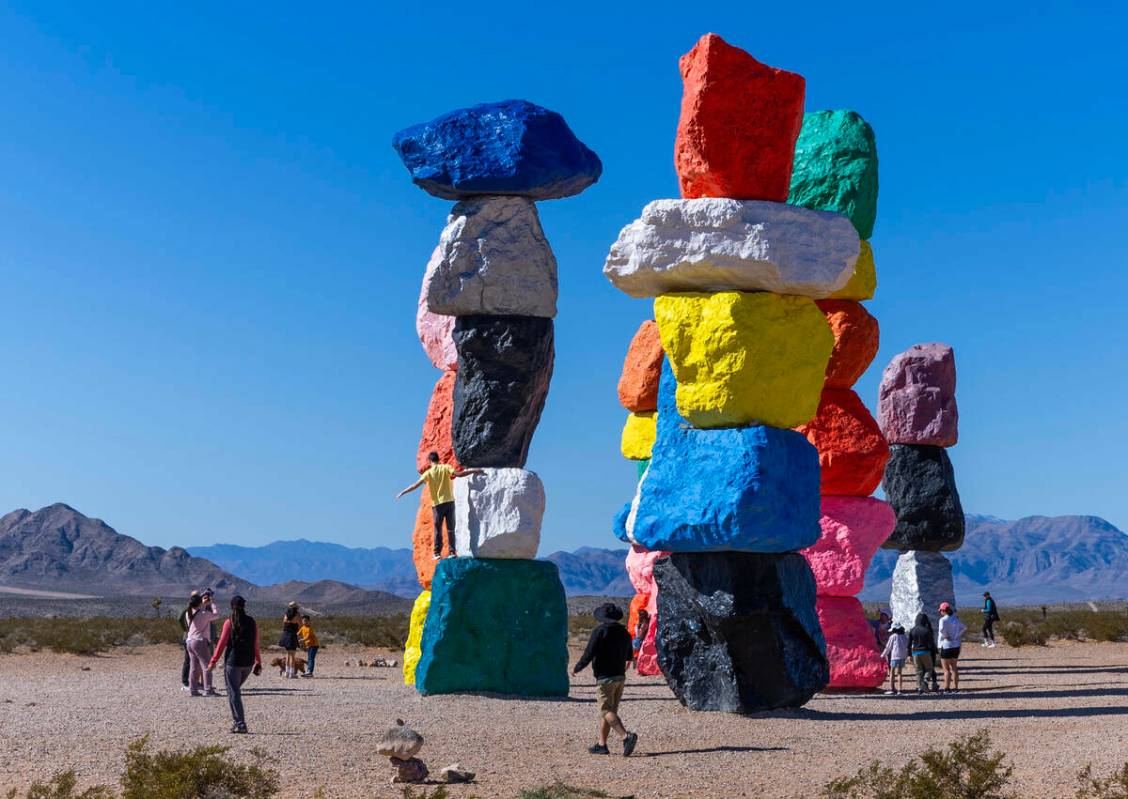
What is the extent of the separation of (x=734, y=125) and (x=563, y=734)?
546 cm

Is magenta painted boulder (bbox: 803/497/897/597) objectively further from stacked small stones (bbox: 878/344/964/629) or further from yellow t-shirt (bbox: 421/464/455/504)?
stacked small stones (bbox: 878/344/964/629)

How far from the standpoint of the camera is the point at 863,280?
16.6 meters

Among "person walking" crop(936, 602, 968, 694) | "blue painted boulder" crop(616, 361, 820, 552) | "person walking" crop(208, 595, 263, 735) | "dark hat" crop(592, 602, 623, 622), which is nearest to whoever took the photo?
"dark hat" crop(592, 602, 623, 622)

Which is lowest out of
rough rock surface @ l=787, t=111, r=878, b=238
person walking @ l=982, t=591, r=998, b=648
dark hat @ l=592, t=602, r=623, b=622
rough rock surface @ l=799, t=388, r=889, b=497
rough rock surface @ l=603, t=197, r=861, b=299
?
dark hat @ l=592, t=602, r=623, b=622

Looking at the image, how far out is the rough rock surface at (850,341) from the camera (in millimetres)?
16594

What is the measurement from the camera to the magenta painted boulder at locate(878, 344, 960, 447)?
22.0 meters

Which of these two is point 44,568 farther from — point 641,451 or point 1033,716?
point 1033,716

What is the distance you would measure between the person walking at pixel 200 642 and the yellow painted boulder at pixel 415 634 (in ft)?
7.25

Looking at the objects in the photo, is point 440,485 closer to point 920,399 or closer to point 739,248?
point 739,248

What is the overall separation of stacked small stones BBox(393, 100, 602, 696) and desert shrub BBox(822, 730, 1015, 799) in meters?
5.74

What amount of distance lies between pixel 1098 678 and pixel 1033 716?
682 cm

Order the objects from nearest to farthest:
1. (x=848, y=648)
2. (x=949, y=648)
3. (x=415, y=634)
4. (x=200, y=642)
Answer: (x=200, y=642) → (x=848, y=648) → (x=415, y=634) → (x=949, y=648)

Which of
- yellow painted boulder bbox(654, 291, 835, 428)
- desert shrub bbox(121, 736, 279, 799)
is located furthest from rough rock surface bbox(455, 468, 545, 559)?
desert shrub bbox(121, 736, 279, 799)

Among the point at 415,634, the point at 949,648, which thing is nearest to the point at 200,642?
the point at 415,634
